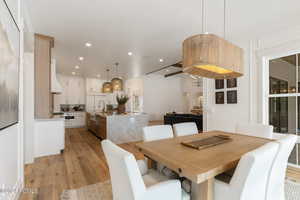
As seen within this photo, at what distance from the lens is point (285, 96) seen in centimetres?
289

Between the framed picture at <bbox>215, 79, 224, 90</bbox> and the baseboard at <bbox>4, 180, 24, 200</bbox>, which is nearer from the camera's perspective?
the baseboard at <bbox>4, 180, 24, 200</bbox>

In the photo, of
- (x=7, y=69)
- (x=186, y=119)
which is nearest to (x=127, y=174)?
(x=7, y=69)

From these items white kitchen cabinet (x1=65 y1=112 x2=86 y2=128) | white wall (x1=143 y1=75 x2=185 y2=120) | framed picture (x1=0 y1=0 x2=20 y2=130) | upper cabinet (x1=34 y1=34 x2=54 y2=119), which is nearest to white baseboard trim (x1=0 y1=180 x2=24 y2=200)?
framed picture (x1=0 y1=0 x2=20 y2=130)

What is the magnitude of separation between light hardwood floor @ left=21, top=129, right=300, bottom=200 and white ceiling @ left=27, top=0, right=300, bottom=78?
266 centimetres

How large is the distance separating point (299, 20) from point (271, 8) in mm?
670

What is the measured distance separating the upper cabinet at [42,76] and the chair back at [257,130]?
4.12 metres

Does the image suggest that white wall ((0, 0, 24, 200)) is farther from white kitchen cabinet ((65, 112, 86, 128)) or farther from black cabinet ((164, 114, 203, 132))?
white kitchen cabinet ((65, 112, 86, 128))

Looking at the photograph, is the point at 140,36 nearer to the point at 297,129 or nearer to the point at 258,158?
the point at 258,158

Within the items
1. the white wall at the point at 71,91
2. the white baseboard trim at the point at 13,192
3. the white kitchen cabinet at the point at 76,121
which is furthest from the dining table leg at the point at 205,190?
the white wall at the point at 71,91

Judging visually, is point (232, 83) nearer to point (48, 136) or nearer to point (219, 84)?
point (219, 84)

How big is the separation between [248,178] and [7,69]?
7.28 feet

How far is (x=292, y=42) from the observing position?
265cm

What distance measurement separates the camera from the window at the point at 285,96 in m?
2.76

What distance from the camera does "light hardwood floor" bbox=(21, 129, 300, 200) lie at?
2111mm
